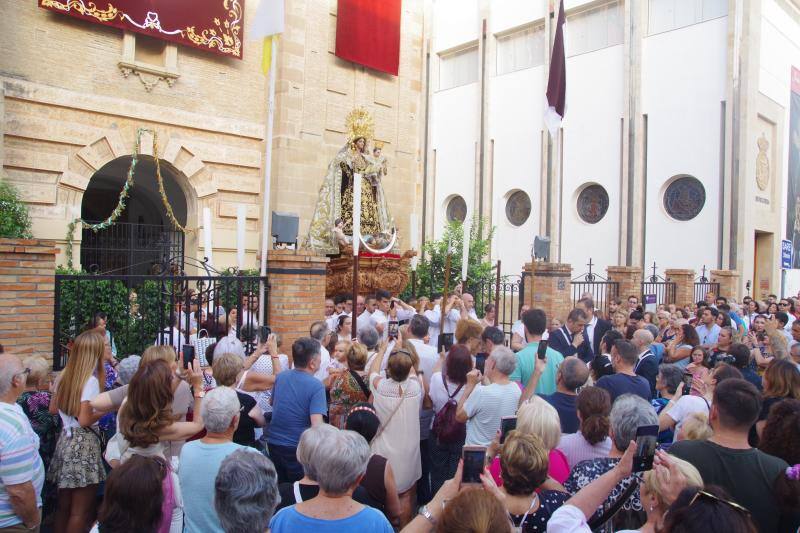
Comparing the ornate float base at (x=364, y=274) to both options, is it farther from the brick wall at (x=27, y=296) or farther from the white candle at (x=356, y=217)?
the brick wall at (x=27, y=296)

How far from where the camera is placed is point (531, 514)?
9.29ft

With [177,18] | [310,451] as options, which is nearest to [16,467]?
[310,451]

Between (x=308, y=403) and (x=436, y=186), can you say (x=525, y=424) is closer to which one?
(x=308, y=403)

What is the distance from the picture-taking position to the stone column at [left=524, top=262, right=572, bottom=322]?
1355cm

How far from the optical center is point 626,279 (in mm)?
16594

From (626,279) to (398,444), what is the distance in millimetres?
13461

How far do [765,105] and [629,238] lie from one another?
654cm

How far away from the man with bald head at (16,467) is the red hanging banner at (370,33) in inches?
581

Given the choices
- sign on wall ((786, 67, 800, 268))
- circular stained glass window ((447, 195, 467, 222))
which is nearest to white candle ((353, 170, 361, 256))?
circular stained glass window ((447, 195, 467, 222))

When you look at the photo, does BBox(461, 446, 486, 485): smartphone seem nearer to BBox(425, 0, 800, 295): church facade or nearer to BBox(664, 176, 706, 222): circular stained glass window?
BBox(425, 0, 800, 295): church facade

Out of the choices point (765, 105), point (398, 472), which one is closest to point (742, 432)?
point (398, 472)

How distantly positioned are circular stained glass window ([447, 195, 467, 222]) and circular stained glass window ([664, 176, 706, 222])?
882 cm

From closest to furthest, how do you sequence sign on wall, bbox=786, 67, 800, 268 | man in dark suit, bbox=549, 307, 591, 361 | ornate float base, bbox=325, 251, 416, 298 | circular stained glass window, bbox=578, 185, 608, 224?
man in dark suit, bbox=549, 307, 591, 361, ornate float base, bbox=325, 251, 416, 298, circular stained glass window, bbox=578, 185, 608, 224, sign on wall, bbox=786, 67, 800, 268

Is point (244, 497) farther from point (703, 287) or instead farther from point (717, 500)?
point (703, 287)
